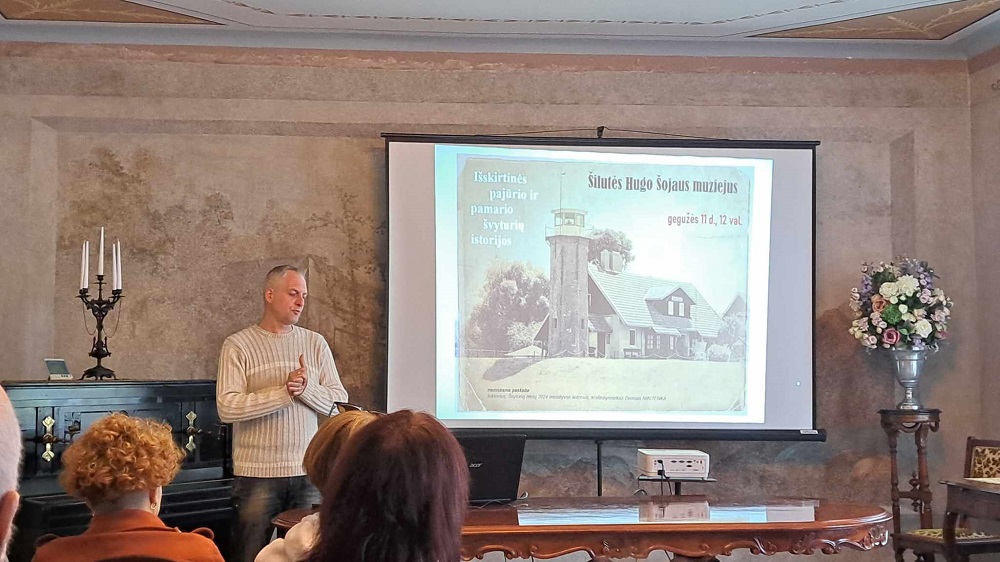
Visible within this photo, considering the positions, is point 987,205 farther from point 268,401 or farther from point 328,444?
point 328,444

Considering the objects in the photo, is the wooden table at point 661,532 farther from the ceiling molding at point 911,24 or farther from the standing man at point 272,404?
the ceiling molding at point 911,24

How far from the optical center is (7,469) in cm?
95

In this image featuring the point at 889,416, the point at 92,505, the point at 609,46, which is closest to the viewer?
the point at 92,505

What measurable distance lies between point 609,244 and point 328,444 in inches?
145

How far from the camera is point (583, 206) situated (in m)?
5.66

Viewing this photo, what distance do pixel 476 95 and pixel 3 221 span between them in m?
2.84

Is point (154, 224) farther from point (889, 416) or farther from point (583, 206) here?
point (889, 416)

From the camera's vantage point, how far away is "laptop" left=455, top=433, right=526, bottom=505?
3734 millimetres

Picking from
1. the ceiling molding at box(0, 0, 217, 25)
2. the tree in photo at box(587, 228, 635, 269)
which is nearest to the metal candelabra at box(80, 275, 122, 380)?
the ceiling molding at box(0, 0, 217, 25)

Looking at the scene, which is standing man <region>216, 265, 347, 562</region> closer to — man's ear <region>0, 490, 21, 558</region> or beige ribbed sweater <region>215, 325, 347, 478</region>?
beige ribbed sweater <region>215, 325, 347, 478</region>

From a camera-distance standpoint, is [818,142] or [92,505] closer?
[92,505]

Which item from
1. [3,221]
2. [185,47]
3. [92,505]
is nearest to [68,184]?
[3,221]

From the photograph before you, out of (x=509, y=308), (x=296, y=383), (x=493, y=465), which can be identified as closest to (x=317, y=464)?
(x=493, y=465)

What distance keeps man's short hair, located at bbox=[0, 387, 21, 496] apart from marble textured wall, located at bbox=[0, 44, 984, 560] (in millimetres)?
4696
